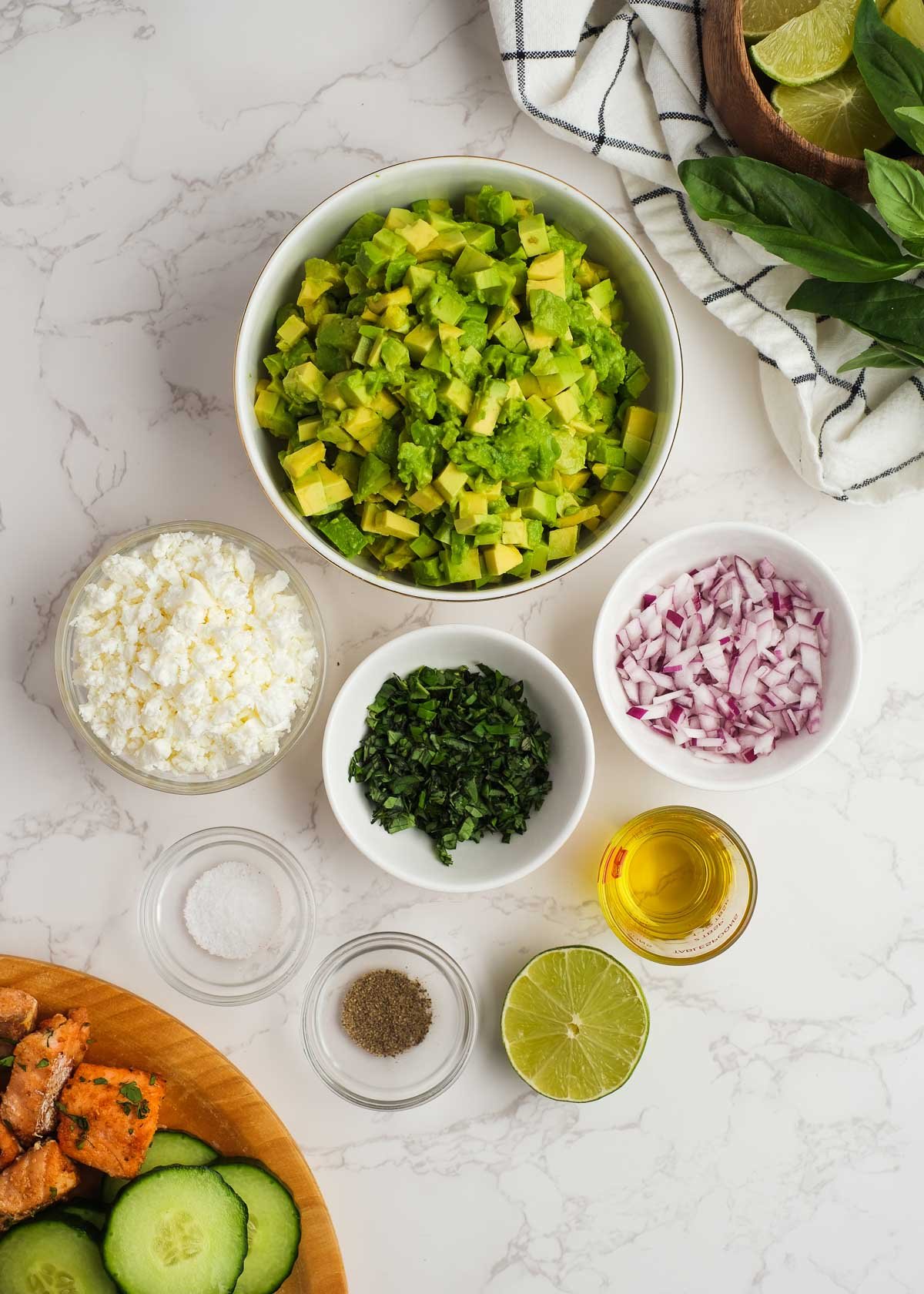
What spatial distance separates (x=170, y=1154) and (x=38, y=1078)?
10.4 inches

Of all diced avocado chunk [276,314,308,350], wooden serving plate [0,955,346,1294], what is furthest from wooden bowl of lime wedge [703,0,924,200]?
wooden serving plate [0,955,346,1294]

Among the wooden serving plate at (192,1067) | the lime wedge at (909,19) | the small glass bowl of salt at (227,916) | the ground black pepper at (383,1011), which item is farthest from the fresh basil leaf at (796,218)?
the wooden serving plate at (192,1067)

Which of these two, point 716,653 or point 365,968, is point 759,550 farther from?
point 365,968

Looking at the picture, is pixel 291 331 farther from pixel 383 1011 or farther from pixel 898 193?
pixel 383 1011

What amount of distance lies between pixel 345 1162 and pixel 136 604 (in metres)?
1.10

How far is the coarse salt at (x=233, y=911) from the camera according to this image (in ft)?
5.72

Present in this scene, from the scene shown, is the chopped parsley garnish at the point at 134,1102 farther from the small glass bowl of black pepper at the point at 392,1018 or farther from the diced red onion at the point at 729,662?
the diced red onion at the point at 729,662

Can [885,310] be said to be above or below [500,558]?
above

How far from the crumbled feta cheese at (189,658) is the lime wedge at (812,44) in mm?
1135

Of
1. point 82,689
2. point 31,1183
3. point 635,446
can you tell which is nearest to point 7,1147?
point 31,1183

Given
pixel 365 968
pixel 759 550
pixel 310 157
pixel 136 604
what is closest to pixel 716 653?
pixel 759 550

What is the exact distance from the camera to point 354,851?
5.76ft

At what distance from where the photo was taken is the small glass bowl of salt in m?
1.73

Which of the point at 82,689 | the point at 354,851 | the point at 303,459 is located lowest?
the point at 354,851
